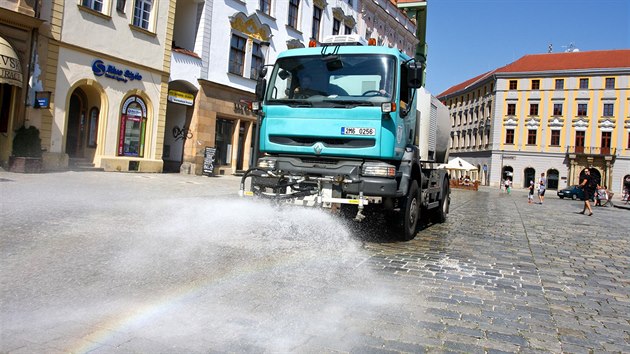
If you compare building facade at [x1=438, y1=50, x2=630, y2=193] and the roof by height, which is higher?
the roof

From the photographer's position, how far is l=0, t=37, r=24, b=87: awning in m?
13.8

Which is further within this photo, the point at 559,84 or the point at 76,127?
the point at 559,84

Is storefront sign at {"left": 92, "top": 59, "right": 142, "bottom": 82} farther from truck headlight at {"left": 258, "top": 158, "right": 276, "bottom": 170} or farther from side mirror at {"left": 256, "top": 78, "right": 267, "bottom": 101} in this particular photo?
truck headlight at {"left": 258, "top": 158, "right": 276, "bottom": 170}

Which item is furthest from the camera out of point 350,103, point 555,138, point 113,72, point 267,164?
point 555,138

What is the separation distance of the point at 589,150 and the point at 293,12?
47.9 meters

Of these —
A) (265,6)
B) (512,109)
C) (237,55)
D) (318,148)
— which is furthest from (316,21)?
(512,109)

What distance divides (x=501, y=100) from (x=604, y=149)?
538 inches

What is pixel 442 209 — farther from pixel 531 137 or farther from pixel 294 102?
pixel 531 137

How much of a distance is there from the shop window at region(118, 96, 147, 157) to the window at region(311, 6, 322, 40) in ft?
43.9

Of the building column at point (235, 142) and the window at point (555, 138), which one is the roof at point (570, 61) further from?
the building column at point (235, 142)

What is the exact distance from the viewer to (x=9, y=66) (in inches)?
549

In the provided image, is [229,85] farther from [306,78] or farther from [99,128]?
[306,78]

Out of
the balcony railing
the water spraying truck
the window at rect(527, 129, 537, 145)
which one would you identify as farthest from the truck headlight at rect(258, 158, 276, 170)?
the window at rect(527, 129, 537, 145)

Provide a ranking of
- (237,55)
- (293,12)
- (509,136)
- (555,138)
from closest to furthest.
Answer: (237,55) → (293,12) → (555,138) → (509,136)
